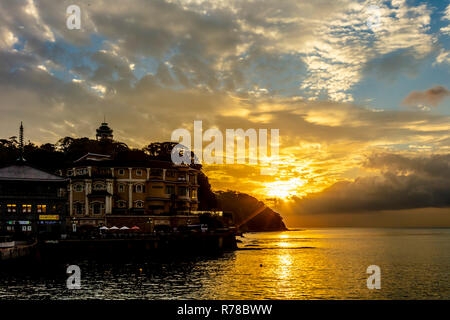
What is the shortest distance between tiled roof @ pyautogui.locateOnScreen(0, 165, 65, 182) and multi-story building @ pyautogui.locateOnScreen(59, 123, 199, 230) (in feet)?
25.3

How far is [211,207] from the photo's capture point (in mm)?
174500

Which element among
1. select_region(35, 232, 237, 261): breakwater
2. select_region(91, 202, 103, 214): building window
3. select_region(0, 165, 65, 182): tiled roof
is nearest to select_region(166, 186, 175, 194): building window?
select_region(91, 202, 103, 214): building window

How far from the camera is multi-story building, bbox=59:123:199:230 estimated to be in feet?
363

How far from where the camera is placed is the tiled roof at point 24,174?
336 ft

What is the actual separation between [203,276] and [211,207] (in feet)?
373

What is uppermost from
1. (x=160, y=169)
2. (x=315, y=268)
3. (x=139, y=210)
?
(x=160, y=169)

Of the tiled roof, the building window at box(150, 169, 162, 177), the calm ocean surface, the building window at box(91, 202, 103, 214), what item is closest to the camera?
the calm ocean surface

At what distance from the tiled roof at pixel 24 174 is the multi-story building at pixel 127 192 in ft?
25.3

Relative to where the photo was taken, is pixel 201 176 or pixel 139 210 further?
pixel 201 176

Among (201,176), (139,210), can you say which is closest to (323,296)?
(139,210)

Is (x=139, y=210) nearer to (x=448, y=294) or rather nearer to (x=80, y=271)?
(x=80, y=271)

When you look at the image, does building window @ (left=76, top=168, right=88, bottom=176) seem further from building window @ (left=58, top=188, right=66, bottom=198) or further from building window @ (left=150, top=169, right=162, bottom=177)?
building window @ (left=150, top=169, right=162, bottom=177)

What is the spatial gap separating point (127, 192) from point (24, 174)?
83.9ft

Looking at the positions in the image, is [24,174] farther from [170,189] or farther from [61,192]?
[170,189]
